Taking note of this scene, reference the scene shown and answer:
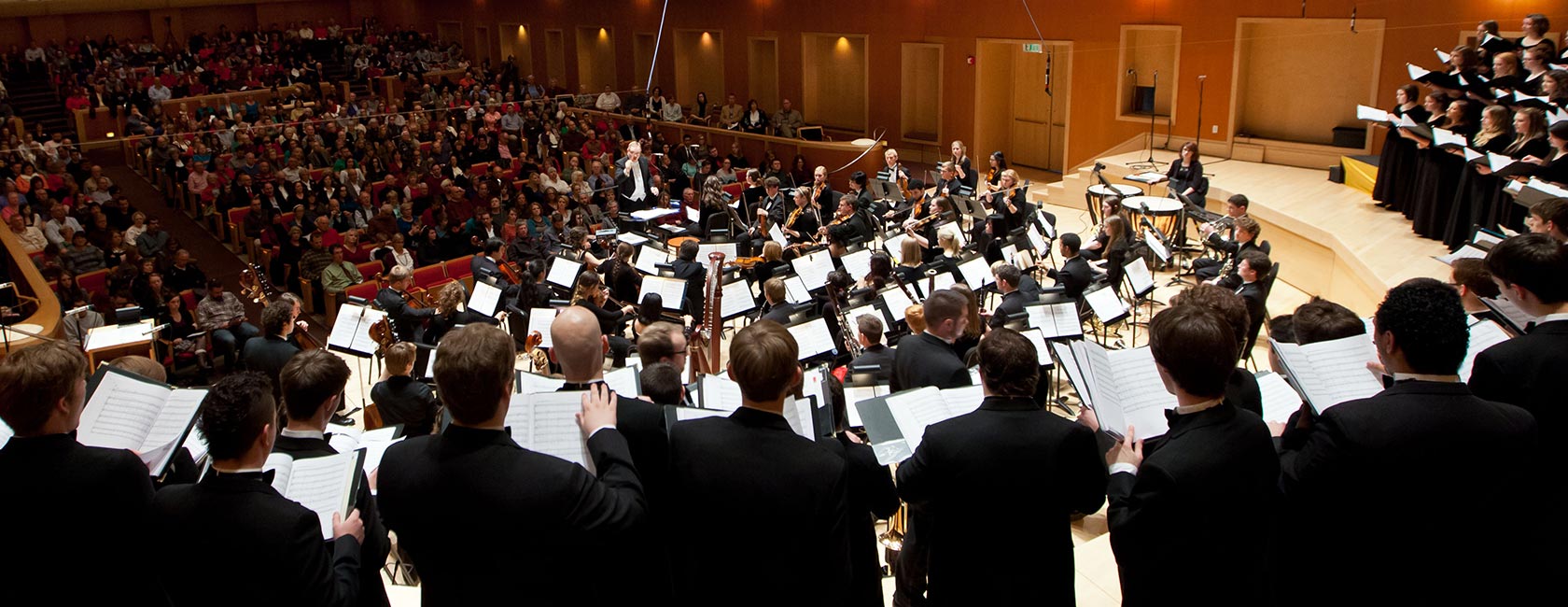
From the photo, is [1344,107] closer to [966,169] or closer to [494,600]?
[966,169]

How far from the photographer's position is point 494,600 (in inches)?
101

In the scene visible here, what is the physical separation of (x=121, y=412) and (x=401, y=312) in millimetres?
4829

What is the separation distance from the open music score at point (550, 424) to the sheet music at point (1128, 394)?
1.47m

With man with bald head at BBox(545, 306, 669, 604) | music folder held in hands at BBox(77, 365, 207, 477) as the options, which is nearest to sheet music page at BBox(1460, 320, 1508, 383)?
man with bald head at BBox(545, 306, 669, 604)

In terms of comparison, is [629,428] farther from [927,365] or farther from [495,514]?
[927,365]

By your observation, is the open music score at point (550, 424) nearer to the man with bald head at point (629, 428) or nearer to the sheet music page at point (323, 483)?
the man with bald head at point (629, 428)

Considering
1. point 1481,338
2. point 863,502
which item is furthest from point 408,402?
point 1481,338

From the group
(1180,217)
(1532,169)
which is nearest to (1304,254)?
(1180,217)

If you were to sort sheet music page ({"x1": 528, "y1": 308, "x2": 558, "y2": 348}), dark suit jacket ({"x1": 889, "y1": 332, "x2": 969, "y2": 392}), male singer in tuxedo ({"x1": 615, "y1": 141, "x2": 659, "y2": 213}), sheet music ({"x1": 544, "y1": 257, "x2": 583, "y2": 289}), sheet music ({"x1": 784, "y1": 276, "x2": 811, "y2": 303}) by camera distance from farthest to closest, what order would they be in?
male singer in tuxedo ({"x1": 615, "y1": 141, "x2": 659, "y2": 213}), sheet music ({"x1": 544, "y1": 257, "x2": 583, "y2": 289}), sheet music ({"x1": 784, "y1": 276, "x2": 811, "y2": 303}), sheet music page ({"x1": 528, "y1": 308, "x2": 558, "y2": 348}), dark suit jacket ({"x1": 889, "y1": 332, "x2": 969, "y2": 392})

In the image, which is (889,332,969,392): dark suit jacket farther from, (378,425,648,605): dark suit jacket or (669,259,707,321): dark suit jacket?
(669,259,707,321): dark suit jacket

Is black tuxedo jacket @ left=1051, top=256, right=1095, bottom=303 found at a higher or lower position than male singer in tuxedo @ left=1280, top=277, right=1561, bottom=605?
lower

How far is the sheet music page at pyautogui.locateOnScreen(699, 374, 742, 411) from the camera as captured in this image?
146 inches

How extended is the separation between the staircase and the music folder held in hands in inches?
743

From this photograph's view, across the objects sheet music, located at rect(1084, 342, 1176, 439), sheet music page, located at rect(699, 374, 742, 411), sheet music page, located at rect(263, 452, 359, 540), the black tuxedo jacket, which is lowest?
the black tuxedo jacket
